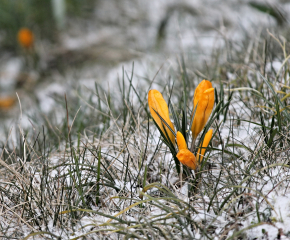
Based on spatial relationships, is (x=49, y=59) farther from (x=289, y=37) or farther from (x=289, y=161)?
(x=289, y=161)

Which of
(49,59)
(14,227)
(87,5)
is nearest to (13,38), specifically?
(49,59)

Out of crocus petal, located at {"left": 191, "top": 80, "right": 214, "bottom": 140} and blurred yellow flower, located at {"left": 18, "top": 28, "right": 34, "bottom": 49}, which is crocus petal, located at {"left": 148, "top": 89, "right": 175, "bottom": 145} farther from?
blurred yellow flower, located at {"left": 18, "top": 28, "right": 34, "bottom": 49}

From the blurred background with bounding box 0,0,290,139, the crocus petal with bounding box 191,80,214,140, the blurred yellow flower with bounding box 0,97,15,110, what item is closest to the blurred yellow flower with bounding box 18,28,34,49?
the blurred background with bounding box 0,0,290,139

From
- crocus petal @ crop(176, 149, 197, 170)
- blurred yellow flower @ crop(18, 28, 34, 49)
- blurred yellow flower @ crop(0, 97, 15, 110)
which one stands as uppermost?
blurred yellow flower @ crop(18, 28, 34, 49)

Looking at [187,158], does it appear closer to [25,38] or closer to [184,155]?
[184,155]

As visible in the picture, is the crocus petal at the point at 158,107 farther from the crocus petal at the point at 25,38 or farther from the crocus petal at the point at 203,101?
the crocus petal at the point at 25,38

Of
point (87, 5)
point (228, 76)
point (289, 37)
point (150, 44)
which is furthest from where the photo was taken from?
point (87, 5)

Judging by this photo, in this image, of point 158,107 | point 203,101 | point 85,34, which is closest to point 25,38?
point 85,34
